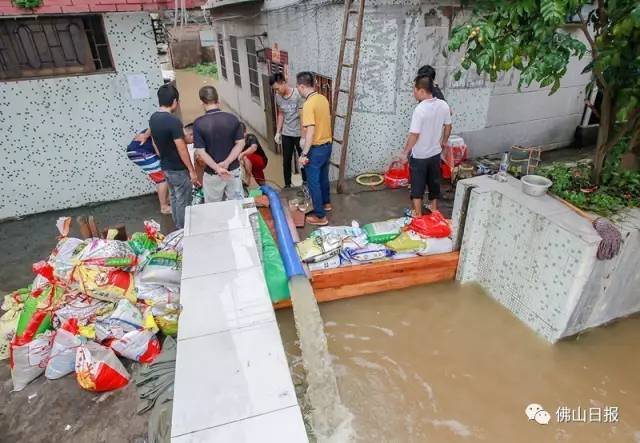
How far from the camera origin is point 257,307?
91.7 inches

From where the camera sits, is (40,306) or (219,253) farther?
(40,306)

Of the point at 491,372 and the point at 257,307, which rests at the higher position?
the point at 257,307

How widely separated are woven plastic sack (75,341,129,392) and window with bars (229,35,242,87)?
10.3 meters

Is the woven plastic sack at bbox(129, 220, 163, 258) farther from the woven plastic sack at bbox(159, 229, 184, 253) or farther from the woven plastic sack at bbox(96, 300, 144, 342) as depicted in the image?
the woven plastic sack at bbox(96, 300, 144, 342)

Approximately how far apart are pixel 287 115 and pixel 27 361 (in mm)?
4243

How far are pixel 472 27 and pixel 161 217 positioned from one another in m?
4.99

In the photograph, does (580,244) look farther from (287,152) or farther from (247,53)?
(247,53)

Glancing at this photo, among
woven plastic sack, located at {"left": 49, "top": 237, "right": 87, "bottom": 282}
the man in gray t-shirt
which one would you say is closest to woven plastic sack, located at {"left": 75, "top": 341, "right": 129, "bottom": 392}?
woven plastic sack, located at {"left": 49, "top": 237, "right": 87, "bottom": 282}

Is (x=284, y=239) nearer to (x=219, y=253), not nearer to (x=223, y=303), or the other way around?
(x=219, y=253)

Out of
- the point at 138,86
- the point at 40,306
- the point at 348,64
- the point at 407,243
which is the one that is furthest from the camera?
the point at 138,86

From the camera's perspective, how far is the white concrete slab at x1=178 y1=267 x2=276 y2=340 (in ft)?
7.28

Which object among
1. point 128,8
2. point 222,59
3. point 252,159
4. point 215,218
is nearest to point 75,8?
point 128,8

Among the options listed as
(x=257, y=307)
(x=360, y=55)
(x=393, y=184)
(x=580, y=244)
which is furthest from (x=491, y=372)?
(x=360, y=55)

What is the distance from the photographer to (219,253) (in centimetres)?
293
